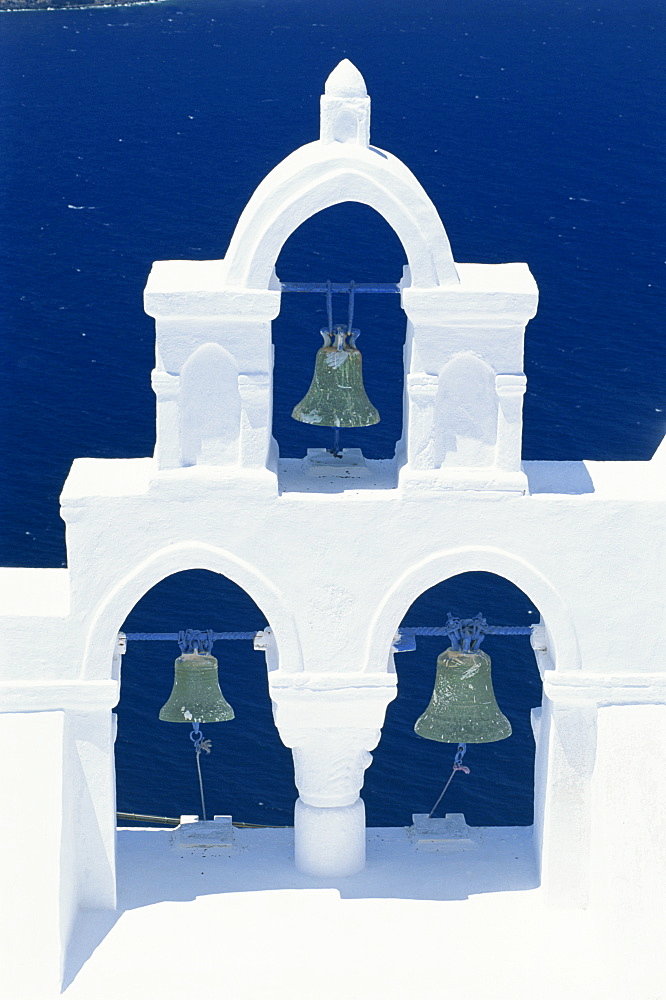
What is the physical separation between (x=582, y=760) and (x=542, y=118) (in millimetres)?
82896

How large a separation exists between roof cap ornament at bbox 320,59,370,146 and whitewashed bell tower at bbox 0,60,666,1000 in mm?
24

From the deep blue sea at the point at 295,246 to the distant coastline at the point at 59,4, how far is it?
5.77 metres

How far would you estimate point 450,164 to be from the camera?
87.0 m

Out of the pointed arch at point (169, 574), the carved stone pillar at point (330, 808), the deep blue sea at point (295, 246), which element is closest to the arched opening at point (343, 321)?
the deep blue sea at point (295, 246)

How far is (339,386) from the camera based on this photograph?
2156cm

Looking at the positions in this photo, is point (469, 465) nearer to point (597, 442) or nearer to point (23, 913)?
point (23, 913)

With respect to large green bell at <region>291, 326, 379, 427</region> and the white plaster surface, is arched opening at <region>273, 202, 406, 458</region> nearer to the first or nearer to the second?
large green bell at <region>291, 326, 379, 427</region>

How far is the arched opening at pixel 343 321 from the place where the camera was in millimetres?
54375

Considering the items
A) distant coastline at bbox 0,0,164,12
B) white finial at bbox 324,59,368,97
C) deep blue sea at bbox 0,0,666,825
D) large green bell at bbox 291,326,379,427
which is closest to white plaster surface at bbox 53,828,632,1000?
large green bell at bbox 291,326,379,427

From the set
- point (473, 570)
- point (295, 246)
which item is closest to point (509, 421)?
point (473, 570)

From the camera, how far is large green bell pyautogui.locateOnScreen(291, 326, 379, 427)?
70.7 feet

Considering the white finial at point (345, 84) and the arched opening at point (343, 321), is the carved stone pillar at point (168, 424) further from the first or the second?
the arched opening at point (343, 321)

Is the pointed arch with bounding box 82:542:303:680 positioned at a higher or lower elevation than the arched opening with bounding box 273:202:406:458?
lower

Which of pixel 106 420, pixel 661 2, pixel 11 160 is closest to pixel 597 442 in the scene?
pixel 106 420
